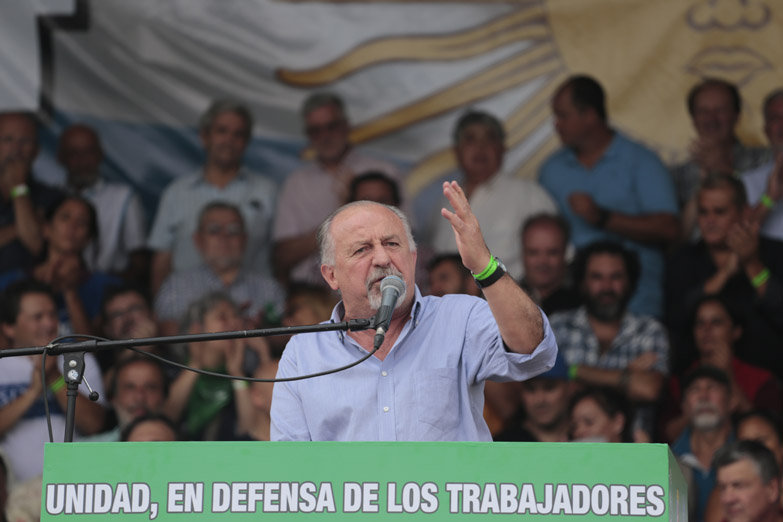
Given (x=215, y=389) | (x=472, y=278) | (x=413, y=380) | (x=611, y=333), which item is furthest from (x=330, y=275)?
(x=611, y=333)

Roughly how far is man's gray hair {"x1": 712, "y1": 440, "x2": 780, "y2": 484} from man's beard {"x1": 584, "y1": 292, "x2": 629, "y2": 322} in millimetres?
1234

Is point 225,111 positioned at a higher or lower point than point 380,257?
higher

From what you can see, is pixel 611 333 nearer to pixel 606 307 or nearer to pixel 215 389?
pixel 606 307

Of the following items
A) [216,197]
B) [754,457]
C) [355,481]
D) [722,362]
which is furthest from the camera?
[216,197]

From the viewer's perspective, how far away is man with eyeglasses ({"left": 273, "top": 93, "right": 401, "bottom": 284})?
7297mm

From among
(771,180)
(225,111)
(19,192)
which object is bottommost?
(771,180)

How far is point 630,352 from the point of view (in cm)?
639

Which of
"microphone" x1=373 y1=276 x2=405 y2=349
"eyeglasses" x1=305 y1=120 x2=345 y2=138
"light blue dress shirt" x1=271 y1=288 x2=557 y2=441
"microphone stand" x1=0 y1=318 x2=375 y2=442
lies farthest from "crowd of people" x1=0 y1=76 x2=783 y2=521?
"microphone stand" x1=0 y1=318 x2=375 y2=442

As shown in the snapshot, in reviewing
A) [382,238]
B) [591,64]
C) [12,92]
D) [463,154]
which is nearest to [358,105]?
[463,154]

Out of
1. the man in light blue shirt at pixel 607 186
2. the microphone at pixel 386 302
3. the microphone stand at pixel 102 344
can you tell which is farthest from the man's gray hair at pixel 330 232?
the man in light blue shirt at pixel 607 186

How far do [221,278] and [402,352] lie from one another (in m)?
4.01

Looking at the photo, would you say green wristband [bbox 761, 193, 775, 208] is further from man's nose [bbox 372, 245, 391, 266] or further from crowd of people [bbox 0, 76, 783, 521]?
man's nose [bbox 372, 245, 391, 266]

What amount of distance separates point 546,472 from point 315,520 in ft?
1.57

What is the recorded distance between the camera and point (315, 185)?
290 inches
